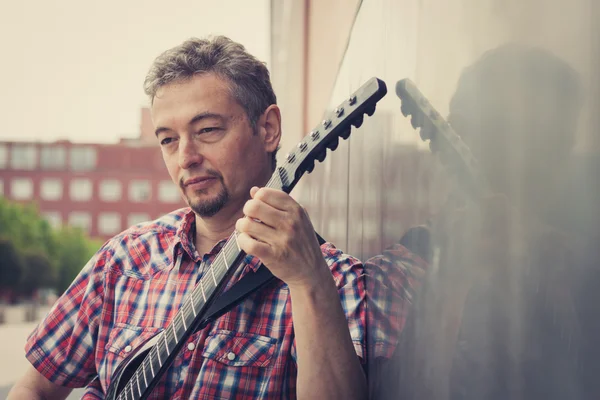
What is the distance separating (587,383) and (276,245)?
0.65 m

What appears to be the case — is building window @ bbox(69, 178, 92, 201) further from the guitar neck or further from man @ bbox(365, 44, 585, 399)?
man @ bbox(365, 44, 585, 399)

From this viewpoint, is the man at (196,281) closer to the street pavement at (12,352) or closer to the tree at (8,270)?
the street pavement at (12,352)

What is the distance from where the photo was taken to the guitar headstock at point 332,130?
0.87 meters

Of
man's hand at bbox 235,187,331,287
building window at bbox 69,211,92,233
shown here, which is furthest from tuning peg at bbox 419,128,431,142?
building window at bbox 69,211,92,233

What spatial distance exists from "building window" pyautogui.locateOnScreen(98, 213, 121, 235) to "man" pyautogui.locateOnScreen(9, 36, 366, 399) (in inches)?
1757

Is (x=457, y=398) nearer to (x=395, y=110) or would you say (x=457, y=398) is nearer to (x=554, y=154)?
(x=554, y=154)

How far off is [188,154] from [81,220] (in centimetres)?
4557

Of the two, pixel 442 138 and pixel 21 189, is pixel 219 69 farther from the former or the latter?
pixel 21 189

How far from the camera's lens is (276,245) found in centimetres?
94

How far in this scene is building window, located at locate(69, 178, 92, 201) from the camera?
43.6 meters

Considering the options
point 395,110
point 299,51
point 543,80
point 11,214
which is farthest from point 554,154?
point 11,214

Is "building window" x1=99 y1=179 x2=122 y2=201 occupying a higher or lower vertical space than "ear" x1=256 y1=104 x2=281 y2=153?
higher

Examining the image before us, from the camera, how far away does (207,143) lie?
1.38 meters

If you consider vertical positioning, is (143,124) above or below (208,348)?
above
